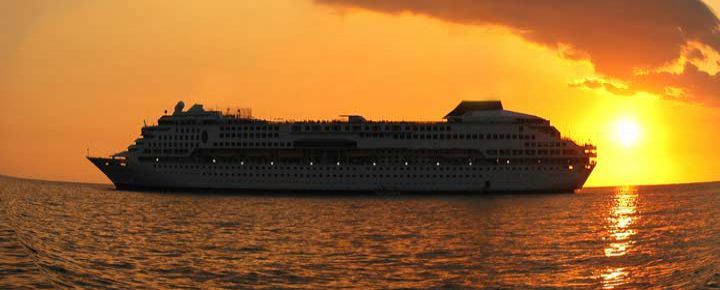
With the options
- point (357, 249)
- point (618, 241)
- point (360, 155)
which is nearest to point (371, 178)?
point (360, 155)

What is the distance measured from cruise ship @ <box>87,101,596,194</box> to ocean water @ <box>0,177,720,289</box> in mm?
29506

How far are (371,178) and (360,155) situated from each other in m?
3.82

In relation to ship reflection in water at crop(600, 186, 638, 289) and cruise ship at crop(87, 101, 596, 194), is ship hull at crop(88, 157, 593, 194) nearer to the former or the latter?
cruise ship at crop(87, 101, 596, 194)

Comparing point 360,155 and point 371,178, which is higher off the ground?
point 360,155

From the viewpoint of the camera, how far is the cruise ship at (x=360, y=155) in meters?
92.0

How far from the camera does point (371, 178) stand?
93375 mm

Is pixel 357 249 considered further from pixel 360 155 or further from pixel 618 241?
pixel 360 155

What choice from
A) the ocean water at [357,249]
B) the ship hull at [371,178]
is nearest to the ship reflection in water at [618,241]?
the ocean water at [357,249]

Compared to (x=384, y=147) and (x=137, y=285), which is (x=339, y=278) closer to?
(x=137, y=285)

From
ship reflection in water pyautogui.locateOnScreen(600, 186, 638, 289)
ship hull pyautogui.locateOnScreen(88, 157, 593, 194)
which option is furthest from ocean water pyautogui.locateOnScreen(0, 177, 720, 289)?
ship hull pyautogui.locateOnScreen(88, 157, 593, 194)

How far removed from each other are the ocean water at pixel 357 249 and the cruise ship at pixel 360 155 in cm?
2951

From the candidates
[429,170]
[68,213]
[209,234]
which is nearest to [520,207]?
[429,170]

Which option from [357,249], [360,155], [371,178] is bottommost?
[357,249]

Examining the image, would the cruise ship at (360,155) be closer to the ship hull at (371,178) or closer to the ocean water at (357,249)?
the ship hull at (371,178)
